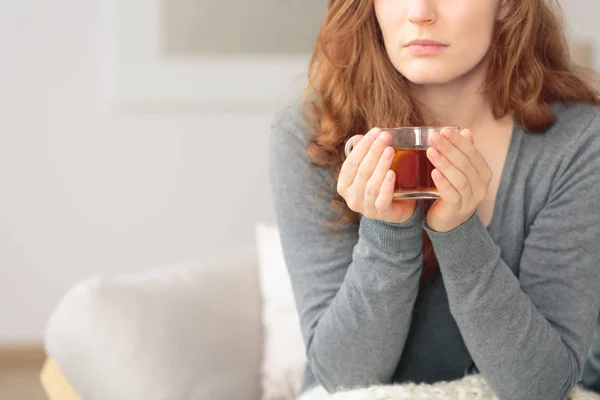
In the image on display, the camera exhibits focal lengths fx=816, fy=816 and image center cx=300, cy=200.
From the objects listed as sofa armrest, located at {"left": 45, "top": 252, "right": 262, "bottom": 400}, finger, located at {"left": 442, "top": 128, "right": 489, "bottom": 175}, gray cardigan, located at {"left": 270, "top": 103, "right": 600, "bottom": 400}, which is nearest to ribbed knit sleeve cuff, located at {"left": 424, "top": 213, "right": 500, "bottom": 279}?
gray cardigan, located at {"left": 270, "top": 103, "right": 600, "bottom": 400}

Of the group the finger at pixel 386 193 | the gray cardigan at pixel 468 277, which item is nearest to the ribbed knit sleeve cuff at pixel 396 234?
the gray cardigan at pixel 468 277

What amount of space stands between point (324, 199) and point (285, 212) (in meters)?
0.07

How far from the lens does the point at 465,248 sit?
1.16 meters

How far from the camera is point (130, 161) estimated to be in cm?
291

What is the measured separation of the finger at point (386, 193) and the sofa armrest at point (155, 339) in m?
0.69

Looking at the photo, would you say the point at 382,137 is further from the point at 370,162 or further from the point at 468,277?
the point at 468,277

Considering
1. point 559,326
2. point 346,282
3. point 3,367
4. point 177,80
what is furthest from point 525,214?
point 3,367

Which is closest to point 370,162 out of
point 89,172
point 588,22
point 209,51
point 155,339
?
point 155,339

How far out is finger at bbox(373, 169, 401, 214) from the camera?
1.04 meters

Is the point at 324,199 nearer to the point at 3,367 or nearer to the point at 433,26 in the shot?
the point at 433,26

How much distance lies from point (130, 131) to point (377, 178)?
6.54ft

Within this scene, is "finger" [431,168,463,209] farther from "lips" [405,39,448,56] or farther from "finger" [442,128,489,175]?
"lips" [405,39,448,56]

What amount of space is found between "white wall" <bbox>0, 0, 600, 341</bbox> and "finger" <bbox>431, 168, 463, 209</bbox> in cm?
190

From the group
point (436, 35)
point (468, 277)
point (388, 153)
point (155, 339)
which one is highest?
point (436, 35)
